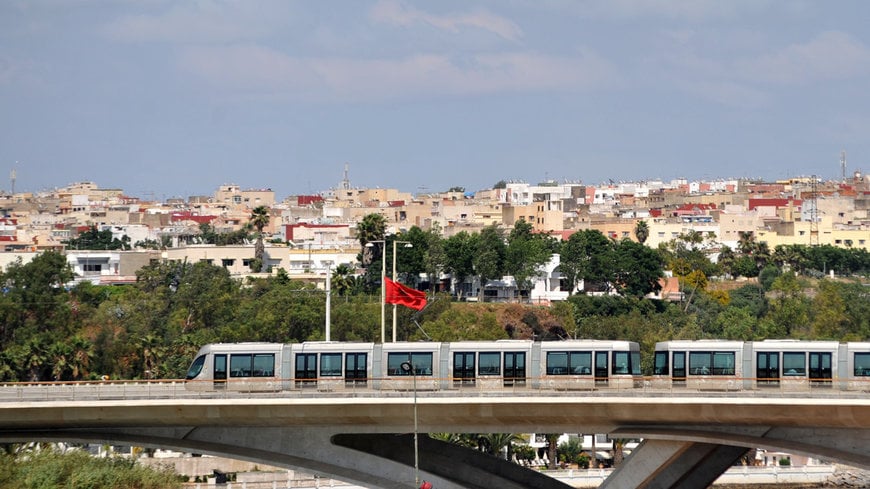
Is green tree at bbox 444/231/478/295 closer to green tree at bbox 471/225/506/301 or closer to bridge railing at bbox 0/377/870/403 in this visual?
green tree at bbox 471/225/506/301

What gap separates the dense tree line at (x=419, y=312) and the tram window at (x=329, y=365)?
35.7 metres

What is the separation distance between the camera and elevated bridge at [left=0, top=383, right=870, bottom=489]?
54.2 meters

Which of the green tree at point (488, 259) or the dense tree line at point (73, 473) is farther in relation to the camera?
the green tree at point (488, 259)

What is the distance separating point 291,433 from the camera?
57844mm

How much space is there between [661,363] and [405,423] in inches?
382

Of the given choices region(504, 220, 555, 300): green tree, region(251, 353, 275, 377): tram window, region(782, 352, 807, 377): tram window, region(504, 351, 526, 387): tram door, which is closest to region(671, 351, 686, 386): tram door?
region(782, 352, 807, 377): tram window

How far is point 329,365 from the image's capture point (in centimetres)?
Result: 5712

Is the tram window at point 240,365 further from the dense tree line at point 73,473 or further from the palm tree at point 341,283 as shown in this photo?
the palm tree at point 341,283

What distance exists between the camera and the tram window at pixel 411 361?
186 feet

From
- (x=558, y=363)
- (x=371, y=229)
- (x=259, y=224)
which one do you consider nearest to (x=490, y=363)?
(x=558, y=363)

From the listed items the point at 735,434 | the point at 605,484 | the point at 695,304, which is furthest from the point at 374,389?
the point at 695,304

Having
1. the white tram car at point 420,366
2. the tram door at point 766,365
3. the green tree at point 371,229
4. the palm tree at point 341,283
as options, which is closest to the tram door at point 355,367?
the white tram car at point 420,366

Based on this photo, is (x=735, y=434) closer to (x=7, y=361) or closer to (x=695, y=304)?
(x=7, y=361)

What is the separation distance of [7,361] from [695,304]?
78997mm
